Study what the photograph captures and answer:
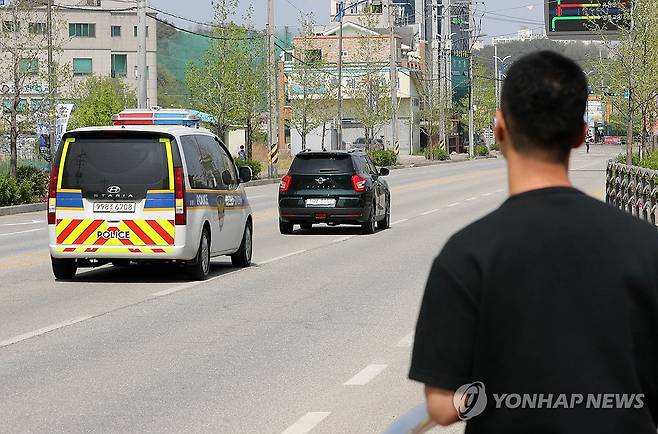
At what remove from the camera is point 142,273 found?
19.3m

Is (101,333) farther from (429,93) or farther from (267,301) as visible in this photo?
(429,93)

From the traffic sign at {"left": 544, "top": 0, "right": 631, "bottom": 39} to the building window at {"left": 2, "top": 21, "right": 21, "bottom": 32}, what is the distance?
15654 mm

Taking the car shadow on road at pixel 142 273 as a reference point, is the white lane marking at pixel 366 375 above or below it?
above

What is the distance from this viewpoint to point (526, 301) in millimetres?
3197

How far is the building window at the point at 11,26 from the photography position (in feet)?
139

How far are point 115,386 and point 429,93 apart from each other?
104m

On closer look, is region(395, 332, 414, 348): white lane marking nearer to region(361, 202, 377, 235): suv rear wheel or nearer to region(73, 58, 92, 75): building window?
region(361, 202, 377, 235): suv rear wheel

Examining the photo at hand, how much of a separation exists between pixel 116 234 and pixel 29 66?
2559cm

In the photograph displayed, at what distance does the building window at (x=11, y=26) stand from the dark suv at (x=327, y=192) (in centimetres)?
1763

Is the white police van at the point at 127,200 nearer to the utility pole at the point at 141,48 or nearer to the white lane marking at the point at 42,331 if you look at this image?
the white lane marking at the point at 42,331

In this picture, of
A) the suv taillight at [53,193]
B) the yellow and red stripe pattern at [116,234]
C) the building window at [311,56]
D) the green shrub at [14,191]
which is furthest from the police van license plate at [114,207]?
the building window at [311,56]

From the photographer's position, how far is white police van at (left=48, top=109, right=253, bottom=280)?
17.4 metres

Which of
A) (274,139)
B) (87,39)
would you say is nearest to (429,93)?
(87,39)

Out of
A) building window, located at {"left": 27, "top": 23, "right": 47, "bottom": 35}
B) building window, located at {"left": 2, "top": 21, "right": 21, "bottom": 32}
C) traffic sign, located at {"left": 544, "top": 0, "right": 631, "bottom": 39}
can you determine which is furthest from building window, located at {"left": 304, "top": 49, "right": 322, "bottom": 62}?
building window, located at {"left": 2, "top": 21, "right": 21, "bottom": 32}
